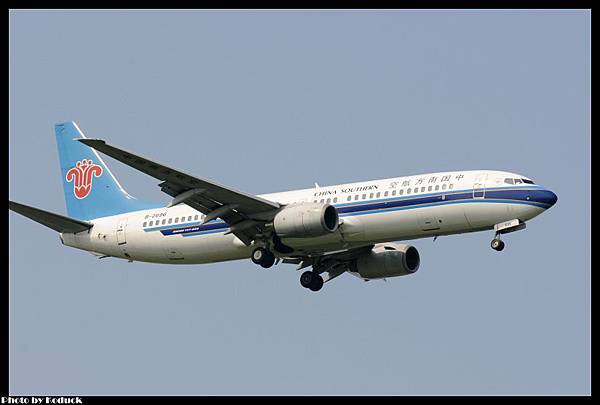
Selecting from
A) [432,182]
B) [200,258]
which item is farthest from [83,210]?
[432,182]

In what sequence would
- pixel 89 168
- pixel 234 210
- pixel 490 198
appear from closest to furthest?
pixel 490 198 → pixel 234 210 → pixel 89 168

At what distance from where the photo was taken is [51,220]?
58531 mm

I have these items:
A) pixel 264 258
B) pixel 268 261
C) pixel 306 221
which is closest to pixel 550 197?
pixel 306 221

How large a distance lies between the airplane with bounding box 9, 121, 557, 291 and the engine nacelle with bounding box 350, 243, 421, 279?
0.16 feet

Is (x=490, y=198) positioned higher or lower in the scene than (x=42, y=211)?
lower

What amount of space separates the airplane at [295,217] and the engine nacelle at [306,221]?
0.14 ft

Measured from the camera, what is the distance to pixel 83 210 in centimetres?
6222

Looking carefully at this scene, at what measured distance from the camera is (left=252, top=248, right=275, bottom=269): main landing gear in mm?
54875

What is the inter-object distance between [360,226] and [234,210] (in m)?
5.85

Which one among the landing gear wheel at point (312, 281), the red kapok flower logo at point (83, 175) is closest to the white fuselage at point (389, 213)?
the landing gear wheel at point (312, 281)

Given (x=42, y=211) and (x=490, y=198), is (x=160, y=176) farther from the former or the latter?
(x=490, y=198)

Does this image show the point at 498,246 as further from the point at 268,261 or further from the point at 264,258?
the point at 264,258

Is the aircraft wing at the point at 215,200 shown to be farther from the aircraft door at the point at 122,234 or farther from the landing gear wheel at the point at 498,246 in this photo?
the landing gear wheel at the point at 498,246

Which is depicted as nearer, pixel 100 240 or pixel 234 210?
pixel 234 210
